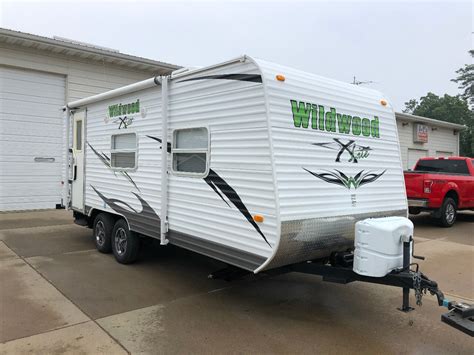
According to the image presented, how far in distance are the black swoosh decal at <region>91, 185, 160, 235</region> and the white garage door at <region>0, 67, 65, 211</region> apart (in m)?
6.32

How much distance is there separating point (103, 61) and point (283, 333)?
35.6 feet

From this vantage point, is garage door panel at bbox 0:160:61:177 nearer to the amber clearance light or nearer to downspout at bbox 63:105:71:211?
downspout at bbox 63:105:71:211

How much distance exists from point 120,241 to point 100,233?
0.73 m

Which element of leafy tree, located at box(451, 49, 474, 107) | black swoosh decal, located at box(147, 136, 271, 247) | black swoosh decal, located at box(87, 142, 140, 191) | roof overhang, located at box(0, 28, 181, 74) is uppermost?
leafy tree, located at box(451, 49, 474, 107)

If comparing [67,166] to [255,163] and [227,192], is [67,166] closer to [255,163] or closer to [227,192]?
[227,192]

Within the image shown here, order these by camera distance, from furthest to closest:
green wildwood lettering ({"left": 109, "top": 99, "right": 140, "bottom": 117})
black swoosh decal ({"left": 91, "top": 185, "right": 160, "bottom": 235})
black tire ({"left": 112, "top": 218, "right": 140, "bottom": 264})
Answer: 1. black tire ({"left": 112, "top": 218, "right": 140, "bottom": 264})
2. green wildwood lettering ({"left": 109, "top": 99, "right": 140, "bottom": 117})
3. black swoosh decal ({"left": 91, "top": 185, "right": 160, "bottom": 235})

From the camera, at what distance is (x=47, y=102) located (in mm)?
11906

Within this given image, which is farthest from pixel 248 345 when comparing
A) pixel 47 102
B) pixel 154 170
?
pixel 47 102

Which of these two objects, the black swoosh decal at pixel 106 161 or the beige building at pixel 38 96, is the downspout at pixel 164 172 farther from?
the beige building at pixel 38 96

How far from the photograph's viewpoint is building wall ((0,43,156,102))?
36.5ft

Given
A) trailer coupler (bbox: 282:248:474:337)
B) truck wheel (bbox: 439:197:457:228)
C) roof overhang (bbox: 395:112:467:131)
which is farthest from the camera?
roof overhang (bbox: 395:112:467:131)

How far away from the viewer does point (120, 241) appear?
21.2 ft

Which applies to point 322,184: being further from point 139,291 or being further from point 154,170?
point 139,291

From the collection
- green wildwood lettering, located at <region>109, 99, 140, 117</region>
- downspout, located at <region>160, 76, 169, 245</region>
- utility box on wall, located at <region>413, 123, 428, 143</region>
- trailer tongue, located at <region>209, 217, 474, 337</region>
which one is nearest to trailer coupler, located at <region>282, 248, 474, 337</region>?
trailer tongue, located at <region>209, 217, 474, 337</region>
